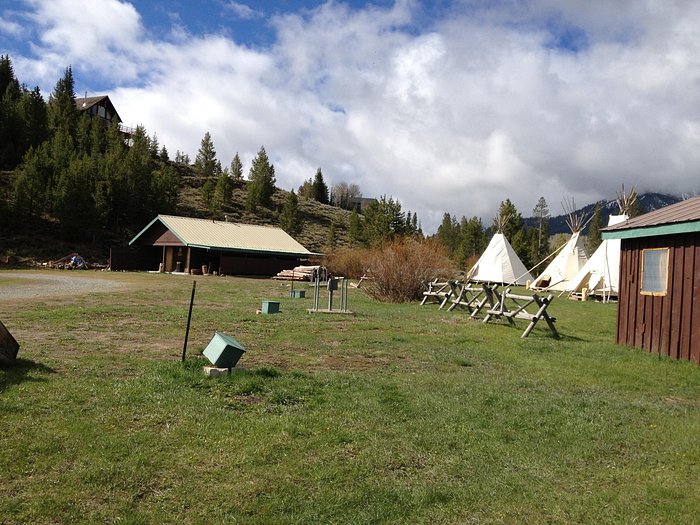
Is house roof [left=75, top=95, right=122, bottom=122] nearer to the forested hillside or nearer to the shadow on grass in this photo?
the forested hillside

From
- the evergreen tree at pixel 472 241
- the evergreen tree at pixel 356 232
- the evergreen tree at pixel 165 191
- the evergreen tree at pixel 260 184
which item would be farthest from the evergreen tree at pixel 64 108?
the evergreen tree at pixel 472 241

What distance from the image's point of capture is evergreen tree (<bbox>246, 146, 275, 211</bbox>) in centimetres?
7056

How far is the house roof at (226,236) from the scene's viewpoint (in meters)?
39.1

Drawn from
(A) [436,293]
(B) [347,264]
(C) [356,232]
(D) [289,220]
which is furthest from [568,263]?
(D) [289,220]

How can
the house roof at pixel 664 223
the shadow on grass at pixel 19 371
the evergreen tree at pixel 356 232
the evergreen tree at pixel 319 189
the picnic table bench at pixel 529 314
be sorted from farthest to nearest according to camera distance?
the evergreen tree at pixel 319 189
the evergreen tree at pixel 356 232
the picnic table bench at pixel 529 314
the house roof at pixel 664 223
the shadow on grass at pixel 19 371

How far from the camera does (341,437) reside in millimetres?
5020

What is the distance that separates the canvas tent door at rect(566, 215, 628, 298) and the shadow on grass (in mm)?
26237

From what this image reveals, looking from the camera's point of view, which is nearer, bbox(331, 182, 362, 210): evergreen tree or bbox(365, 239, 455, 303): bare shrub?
bbox(365, 239, 455, 303): bare shrub

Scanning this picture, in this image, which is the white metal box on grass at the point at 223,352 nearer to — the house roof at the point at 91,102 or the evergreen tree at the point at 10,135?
the evergreen tree at the point at 10,135

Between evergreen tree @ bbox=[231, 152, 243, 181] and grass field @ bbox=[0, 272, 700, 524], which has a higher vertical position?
evergreen tree @ bbox=[231, 152, 243, 181]

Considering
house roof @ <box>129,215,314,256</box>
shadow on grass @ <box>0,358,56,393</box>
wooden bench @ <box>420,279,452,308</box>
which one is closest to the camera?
shadow on grass @ <box>0,358,56,393</box>

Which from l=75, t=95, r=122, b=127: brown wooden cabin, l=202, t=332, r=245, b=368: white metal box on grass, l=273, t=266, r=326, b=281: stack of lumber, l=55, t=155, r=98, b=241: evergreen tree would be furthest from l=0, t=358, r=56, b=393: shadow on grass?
l=75, t=95, r=122, b=127: brown wooden cabin

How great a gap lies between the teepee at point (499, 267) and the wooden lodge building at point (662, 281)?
25015 mm

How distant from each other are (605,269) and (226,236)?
26.7 meters
